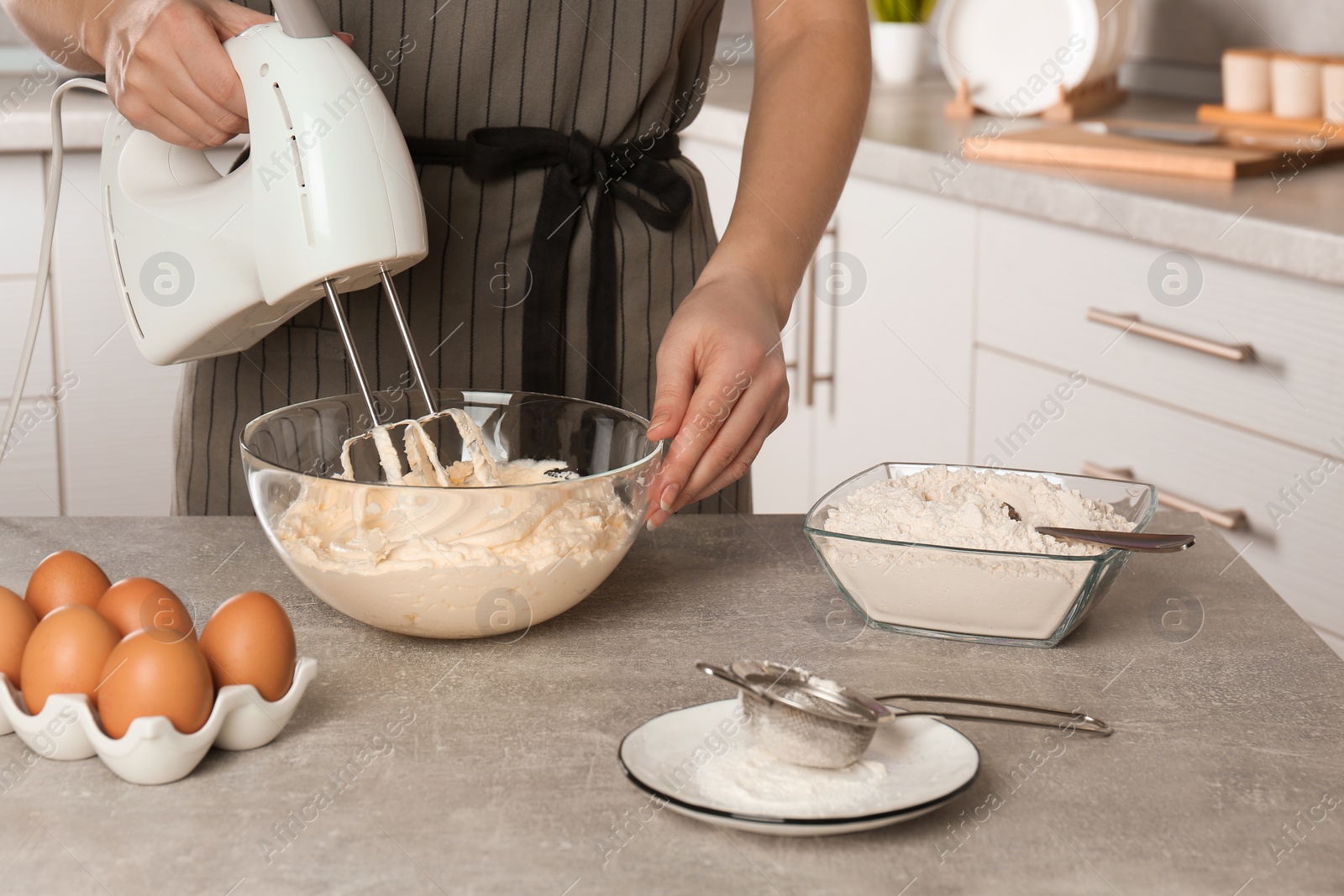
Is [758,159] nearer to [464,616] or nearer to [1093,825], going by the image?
[464,616]

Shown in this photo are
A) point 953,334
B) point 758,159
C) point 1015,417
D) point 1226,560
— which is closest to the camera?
point 1226,560

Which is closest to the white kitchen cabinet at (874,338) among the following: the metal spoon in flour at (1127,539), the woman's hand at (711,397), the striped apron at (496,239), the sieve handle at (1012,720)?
the striped apron at (496,239)

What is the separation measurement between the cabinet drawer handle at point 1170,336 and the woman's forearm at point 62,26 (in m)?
1.13

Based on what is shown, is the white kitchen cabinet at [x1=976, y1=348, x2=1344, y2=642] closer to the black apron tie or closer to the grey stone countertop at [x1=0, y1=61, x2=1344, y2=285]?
the grey stone countertop at [x1=0, y1=61, x2=1344, y2=285]

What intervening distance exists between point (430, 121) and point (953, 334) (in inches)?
40.2

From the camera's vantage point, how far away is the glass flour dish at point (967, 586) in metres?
0.69

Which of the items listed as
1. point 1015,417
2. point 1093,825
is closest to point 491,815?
point 1093,825

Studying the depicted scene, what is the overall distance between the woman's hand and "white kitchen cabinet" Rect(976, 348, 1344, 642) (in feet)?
2.65

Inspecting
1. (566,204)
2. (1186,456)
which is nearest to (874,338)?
(1186,456)

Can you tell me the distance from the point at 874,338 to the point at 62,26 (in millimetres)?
1368

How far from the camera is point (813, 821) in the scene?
20.0 inches

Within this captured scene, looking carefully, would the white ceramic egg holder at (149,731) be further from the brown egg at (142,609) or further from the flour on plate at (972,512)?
the flour on plate at (972,512)

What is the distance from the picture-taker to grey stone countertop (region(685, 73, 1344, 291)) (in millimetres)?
1334

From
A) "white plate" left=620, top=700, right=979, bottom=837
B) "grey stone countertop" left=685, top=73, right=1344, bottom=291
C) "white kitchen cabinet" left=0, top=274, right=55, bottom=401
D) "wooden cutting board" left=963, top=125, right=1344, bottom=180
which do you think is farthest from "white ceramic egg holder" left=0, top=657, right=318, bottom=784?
"white kitchen cabinet" left=0, top=274, right=55, bottom=401
